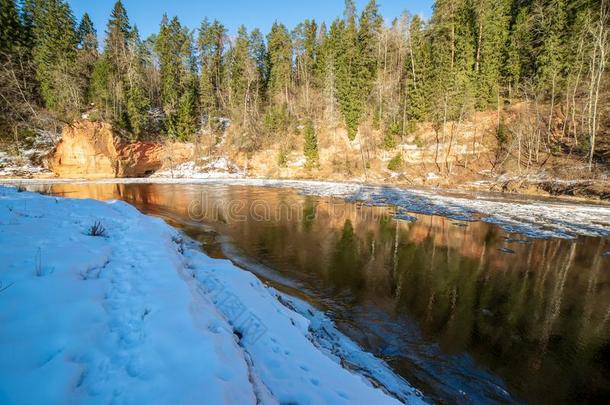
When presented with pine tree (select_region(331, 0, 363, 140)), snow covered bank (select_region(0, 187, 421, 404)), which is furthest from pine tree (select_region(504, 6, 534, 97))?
snow covered bank (select_region(0, 187, 421, 404))

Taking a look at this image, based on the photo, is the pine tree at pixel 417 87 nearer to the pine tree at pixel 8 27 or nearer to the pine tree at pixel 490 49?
the pine tree at pixel 490 49

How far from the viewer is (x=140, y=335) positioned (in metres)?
3.56

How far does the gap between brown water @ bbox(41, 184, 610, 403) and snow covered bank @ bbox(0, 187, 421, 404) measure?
1491mm

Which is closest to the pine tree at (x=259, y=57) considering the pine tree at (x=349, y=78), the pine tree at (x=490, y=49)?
the pine tree at (x=349, y=78)

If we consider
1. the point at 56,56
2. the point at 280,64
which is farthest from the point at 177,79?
the point at 280,64

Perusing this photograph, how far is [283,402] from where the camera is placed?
366 centimetres

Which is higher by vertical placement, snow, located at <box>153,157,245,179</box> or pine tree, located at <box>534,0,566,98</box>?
pine tree, located at <box>534,0,566,98</box>

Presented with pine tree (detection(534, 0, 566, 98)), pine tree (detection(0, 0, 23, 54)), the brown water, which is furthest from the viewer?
pine tree (detection(0, 0, 23, 54))

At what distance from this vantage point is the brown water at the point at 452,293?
588cm

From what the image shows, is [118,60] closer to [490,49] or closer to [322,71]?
[322,71]

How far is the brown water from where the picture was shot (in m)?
5.88

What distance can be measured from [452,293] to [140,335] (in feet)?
29.1

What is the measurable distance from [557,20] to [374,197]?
35.4 m

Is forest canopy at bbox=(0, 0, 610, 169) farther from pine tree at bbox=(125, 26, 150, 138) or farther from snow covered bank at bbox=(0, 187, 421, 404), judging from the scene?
snow covered bank at bbox=(0, 187, 421, 404)
